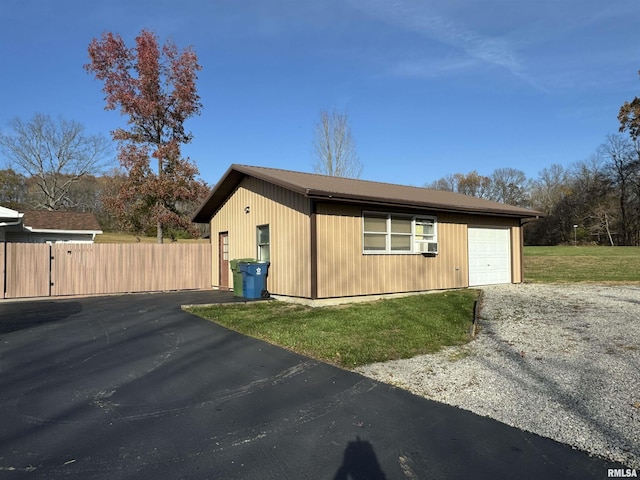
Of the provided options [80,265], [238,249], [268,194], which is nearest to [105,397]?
[268,194]

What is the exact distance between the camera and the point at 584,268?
22.2m

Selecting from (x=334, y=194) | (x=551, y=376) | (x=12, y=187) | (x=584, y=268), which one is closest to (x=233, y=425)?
(x=551, y=376)

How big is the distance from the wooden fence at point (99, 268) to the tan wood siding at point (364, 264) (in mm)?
7204

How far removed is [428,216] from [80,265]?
1149 cm

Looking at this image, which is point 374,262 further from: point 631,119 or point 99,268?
point 631,119

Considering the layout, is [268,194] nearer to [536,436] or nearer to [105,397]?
[105,397]

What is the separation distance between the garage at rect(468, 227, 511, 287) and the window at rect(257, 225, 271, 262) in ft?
22.7

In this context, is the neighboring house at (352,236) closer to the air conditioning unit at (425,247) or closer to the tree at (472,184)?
the air conditioning unit at (425,247)

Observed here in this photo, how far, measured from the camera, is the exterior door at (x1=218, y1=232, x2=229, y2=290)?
1576 cm

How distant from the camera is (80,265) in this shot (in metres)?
14.5

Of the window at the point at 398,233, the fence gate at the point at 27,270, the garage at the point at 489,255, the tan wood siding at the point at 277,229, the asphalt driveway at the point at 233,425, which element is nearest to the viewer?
the asphalt driveway at the point at 233,425

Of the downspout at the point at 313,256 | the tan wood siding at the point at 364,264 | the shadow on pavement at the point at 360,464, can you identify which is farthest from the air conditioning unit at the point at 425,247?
the shadow on pavement at the point at 360,464

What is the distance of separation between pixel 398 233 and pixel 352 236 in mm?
1764

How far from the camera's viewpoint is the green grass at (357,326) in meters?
6.49
